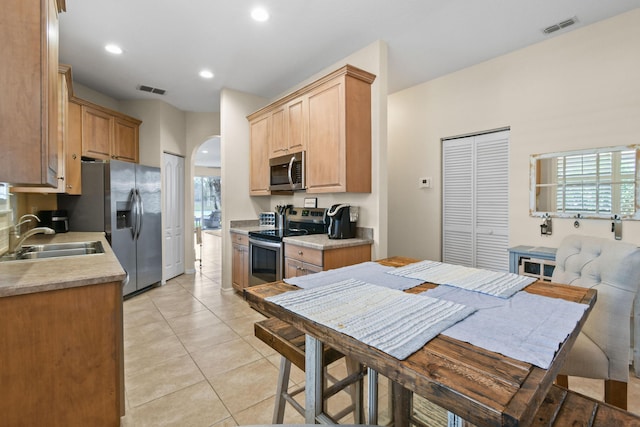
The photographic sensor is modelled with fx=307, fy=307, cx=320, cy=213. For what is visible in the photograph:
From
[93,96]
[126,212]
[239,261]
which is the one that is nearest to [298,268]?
[239,261]

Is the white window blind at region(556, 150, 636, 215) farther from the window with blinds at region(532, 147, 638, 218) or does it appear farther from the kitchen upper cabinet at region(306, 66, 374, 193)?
the kitchen upper cabinet at region(306, 66, 374, 193)

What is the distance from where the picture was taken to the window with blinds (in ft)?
7.68

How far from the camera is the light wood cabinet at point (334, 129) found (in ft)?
9.17

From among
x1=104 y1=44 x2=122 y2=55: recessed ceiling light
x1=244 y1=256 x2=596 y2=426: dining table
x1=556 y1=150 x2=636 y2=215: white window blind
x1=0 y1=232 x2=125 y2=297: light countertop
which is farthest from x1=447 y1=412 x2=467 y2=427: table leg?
x1=104 y1=44 x2=122 y2=55: recessed ceiling light

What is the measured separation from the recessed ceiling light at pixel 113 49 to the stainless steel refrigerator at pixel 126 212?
1208 mm

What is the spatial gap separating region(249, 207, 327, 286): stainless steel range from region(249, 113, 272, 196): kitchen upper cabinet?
574mm

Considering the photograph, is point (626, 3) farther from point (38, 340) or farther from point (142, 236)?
point (142, 236)

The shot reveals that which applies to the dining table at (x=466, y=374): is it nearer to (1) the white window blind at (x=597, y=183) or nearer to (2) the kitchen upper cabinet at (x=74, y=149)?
(1) the white window blind at (x=597, y=183)

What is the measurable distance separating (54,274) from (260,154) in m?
2.84

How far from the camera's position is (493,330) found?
33.1 inches

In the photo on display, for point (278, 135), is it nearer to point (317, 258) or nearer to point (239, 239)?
point (239, 239)

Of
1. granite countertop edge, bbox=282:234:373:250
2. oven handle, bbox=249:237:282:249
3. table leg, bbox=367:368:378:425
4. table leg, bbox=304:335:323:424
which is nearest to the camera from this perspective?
table leg, bbox=304:335:323:424

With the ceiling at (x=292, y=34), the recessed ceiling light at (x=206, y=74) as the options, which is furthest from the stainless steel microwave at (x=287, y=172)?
the recessed ceiling light at (x=206, y=74)

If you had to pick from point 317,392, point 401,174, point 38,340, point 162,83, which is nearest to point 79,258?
point 38,340
